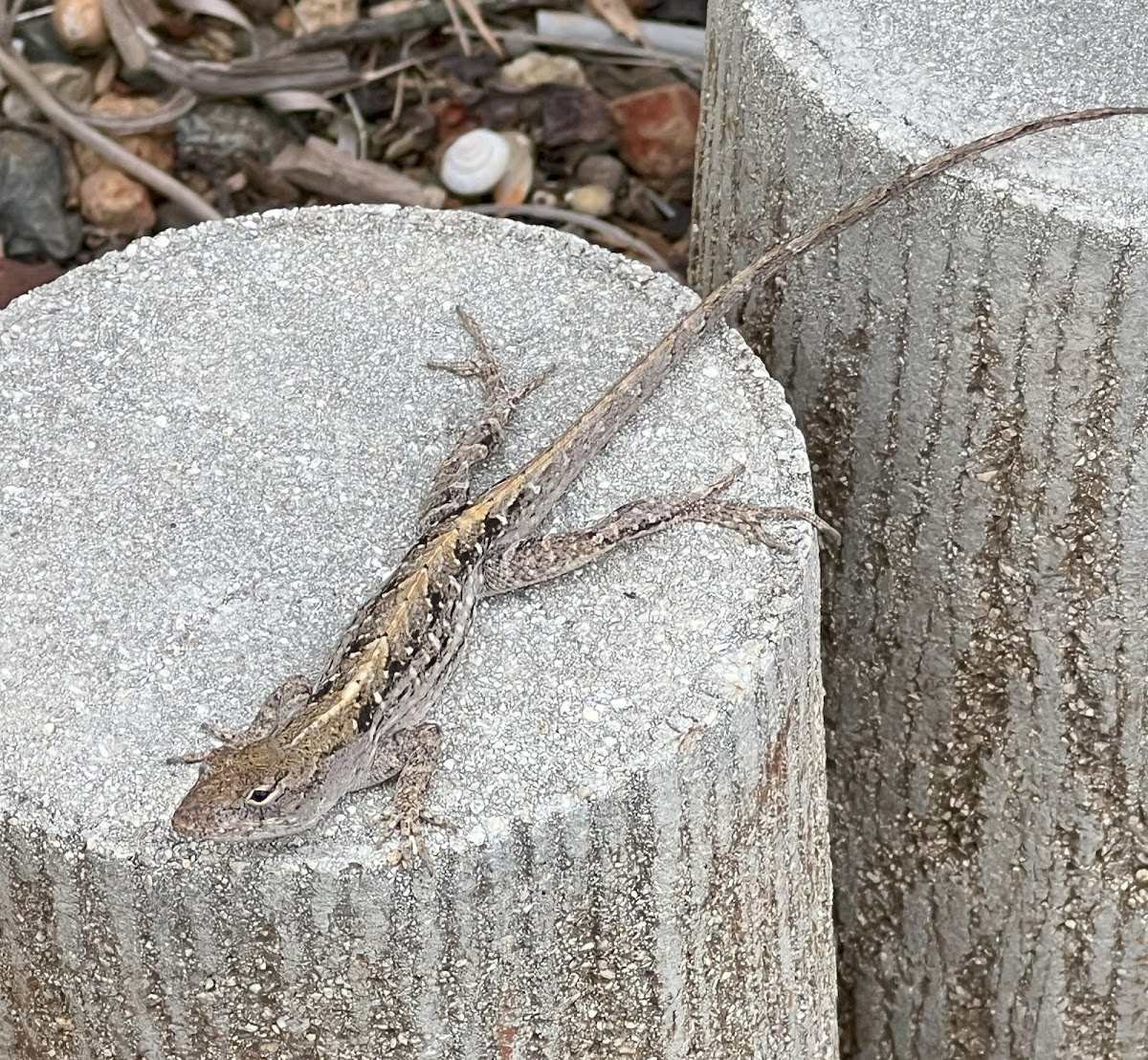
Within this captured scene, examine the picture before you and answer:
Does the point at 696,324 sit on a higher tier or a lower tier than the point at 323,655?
higher

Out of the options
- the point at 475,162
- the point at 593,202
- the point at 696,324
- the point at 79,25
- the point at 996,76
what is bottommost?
the point at 593,202

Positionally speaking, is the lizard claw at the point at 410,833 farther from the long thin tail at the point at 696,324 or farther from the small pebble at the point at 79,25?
the small pebble at the point at 79,25

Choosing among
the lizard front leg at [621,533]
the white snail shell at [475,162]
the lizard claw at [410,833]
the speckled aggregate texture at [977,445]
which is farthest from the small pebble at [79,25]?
the lizard claw at [410,833]

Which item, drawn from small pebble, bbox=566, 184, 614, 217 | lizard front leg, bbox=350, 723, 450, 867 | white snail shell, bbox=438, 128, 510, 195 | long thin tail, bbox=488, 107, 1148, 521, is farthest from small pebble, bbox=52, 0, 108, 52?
lizard front leg, bbox=350, 723, 450, 867

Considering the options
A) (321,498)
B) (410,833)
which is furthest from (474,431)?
(410,833)

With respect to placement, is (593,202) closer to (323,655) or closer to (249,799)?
(323,655)

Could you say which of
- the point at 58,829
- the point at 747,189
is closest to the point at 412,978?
the point at 58,829
